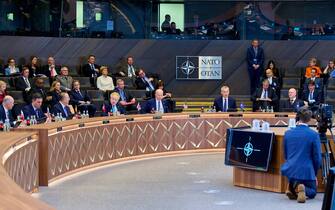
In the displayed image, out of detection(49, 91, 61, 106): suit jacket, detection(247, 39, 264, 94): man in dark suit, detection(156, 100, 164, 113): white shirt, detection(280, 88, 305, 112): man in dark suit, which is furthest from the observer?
detection(247, 39, 264, 94): man in dark suit

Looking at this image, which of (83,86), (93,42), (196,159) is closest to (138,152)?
(196,159)

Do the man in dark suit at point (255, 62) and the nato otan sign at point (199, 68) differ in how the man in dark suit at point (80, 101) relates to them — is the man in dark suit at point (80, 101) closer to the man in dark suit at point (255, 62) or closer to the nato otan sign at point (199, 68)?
the nato otan sign at point (199, 68)

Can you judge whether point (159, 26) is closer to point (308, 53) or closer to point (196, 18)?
point (196, 18)

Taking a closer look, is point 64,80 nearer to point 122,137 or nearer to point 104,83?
point 104,83

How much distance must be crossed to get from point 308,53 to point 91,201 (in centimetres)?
1442

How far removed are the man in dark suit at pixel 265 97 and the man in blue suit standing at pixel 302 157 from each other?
863 centimetres

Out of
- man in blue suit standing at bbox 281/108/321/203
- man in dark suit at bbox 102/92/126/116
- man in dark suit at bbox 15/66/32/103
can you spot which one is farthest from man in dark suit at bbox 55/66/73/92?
man in blue suit standing at bbox 281/108/321/203

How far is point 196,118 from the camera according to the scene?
1570cm

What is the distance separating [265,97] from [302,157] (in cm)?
907

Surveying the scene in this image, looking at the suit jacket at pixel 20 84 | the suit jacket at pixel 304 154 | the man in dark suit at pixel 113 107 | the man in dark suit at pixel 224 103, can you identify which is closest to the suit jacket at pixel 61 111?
the man in dark suit at pixel 113 107

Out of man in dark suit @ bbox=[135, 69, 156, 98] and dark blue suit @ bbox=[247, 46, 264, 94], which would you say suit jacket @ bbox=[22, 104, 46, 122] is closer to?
man in dark suit @ bbox=[135, 69, 156, 98]

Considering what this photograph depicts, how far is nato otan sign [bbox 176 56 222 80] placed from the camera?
2273cm

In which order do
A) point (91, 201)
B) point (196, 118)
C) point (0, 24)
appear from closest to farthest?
point (91, 201), point (196, 118), point (0, 24)

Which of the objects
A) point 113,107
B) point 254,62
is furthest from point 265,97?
point 113,107
